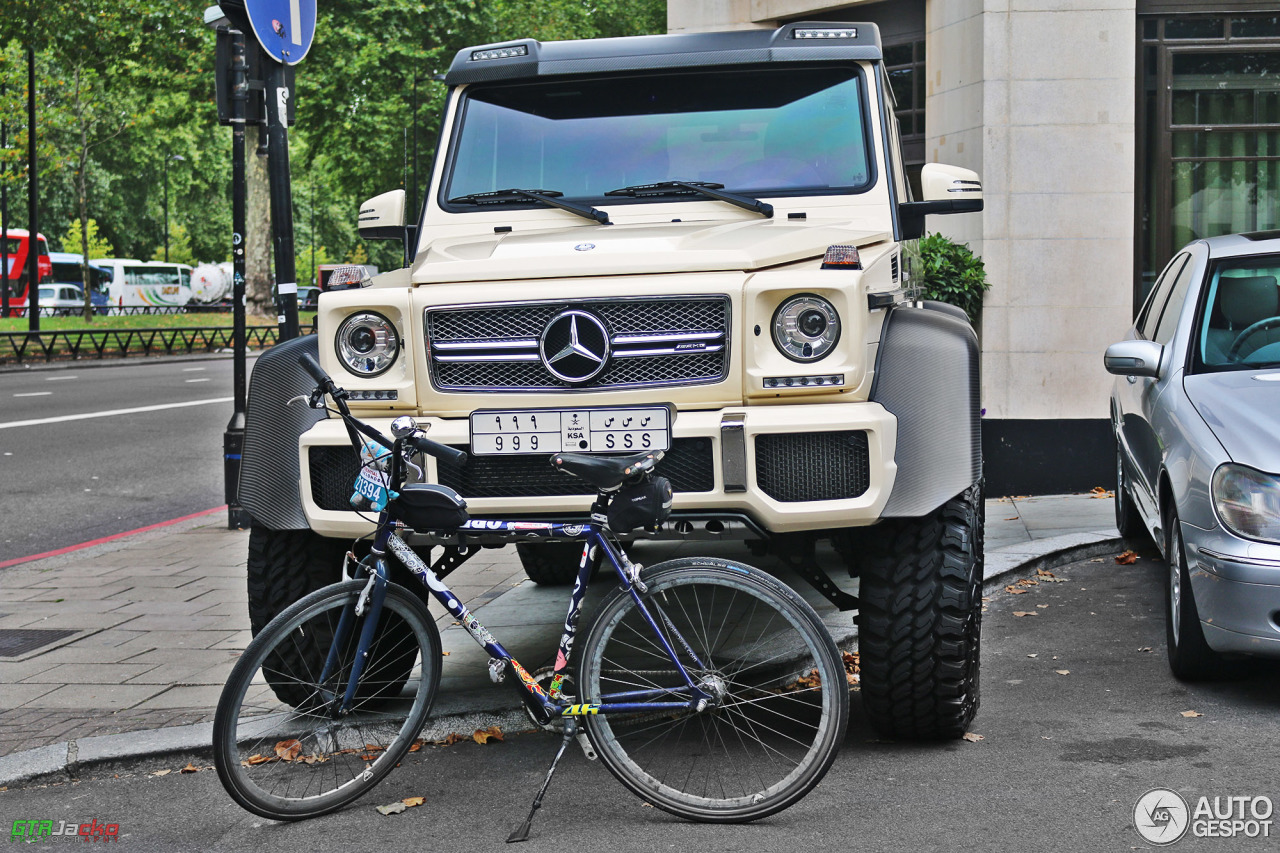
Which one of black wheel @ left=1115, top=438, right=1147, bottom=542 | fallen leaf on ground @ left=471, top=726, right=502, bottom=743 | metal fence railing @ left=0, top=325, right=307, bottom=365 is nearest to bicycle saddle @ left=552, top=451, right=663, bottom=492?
fallen leaf on ground @ left=471, top=726, right=502, bottom=743

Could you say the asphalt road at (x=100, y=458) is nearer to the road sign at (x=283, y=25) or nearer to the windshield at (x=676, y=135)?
the road sign at (x=283, y=25)

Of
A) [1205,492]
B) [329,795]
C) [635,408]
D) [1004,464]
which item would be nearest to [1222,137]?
[1004,464]

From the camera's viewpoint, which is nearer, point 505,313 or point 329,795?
point 329,795

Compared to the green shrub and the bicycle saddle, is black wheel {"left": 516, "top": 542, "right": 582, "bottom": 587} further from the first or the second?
the green shrub

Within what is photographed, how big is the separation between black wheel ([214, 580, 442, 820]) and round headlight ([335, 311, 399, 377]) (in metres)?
0.80

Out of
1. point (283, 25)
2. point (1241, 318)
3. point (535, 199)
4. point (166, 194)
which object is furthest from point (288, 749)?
point (166, 194)

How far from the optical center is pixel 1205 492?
5.04m

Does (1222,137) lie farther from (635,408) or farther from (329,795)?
(329,795)

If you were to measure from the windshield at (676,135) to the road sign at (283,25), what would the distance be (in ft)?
6.61

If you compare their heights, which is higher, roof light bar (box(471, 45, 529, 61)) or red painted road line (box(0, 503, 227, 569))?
roof light bar (box(471, 45, 529, 61))

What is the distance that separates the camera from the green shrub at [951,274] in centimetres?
1066

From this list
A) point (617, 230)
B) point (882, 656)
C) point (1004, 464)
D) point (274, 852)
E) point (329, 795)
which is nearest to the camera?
point (274, 852)

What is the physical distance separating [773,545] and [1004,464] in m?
6.78

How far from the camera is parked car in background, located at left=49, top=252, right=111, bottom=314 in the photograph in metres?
70.1
